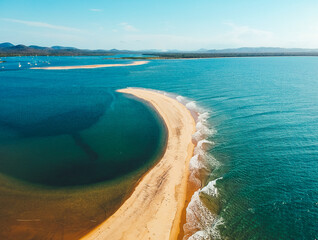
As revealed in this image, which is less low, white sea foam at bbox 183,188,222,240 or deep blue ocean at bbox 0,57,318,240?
deep blue ocean at bbox 0,57,318,240

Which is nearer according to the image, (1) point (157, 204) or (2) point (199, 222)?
(2) point (199, 222)

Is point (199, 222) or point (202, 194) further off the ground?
point (202, 194)

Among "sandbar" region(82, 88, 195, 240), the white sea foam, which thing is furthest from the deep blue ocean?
"sandbar" region(82, 88, 195, 240)

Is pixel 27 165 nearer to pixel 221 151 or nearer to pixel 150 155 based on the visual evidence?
pixel 150 155

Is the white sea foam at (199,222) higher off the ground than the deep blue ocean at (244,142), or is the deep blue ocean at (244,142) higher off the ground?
the deep blue ocean at (244,142)

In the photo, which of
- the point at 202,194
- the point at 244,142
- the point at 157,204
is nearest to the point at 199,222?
the point at 202,194

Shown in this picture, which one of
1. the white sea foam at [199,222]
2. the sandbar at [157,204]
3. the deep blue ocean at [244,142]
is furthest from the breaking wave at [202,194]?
the sandbar at [157,204]

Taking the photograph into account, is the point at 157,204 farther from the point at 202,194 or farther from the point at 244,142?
the point at 244,142

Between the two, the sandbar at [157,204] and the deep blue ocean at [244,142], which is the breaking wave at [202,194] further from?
the sandbar at [157,204]

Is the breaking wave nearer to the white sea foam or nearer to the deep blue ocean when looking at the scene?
the white sea foam
